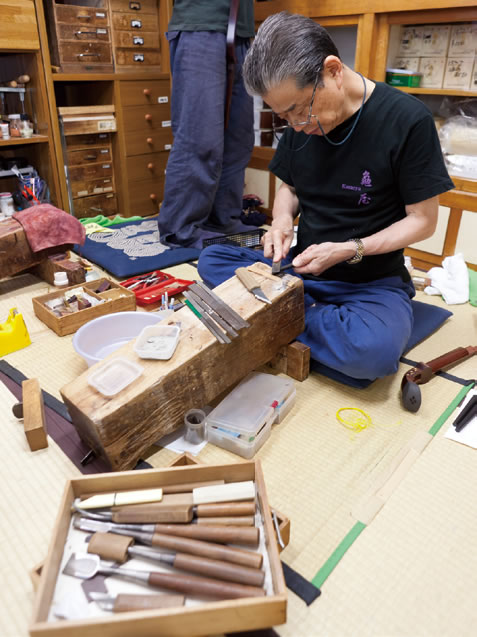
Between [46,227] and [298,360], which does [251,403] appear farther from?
[46,227]

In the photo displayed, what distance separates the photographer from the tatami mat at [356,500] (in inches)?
39.3

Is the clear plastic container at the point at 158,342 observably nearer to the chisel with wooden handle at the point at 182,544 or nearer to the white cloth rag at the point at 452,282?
the chisel with wooden handle at the point at 182,544

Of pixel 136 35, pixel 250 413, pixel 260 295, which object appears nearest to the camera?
pixel 250 413

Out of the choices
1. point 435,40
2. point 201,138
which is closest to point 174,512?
point 201,138

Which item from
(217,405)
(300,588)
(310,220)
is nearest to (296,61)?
(310,220)

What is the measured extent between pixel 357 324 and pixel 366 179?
49 cm

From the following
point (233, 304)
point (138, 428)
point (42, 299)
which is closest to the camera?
point (138, 428)

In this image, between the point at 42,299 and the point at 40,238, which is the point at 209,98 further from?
the point at 42,299

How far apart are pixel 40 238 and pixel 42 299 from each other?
0.36 meters

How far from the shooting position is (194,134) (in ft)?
9.41

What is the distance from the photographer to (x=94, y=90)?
11.4 ft

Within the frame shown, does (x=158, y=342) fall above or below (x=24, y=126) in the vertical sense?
below

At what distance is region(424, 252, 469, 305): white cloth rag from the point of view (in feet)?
7.59

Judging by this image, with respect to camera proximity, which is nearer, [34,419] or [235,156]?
[34,419]
